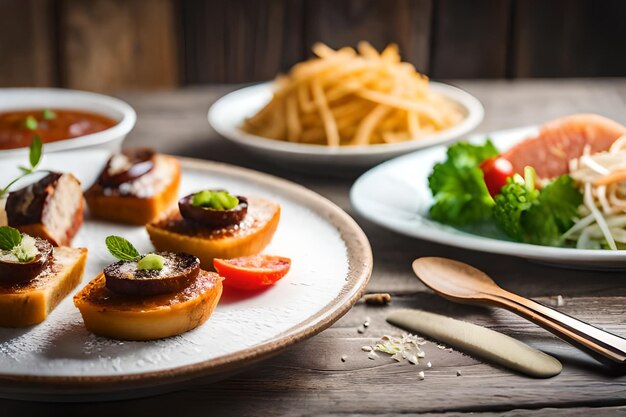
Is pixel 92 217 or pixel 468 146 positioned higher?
pixel 468 146

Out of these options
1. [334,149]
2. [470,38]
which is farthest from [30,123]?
[470,38]

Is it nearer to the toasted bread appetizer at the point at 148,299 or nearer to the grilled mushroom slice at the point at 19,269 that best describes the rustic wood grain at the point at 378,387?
the toasted bread appetizer at the point at 148,299

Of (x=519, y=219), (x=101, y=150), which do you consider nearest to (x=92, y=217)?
(x=101, y=150)

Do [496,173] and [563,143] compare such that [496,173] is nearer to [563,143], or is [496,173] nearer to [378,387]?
[563,143]

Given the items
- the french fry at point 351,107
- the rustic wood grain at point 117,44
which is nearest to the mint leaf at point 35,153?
the french fry at point 351,107

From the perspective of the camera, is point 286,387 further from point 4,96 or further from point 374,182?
point 4,96

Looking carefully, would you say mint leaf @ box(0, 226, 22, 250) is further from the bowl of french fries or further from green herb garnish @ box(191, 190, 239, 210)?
the bowl of french fries
